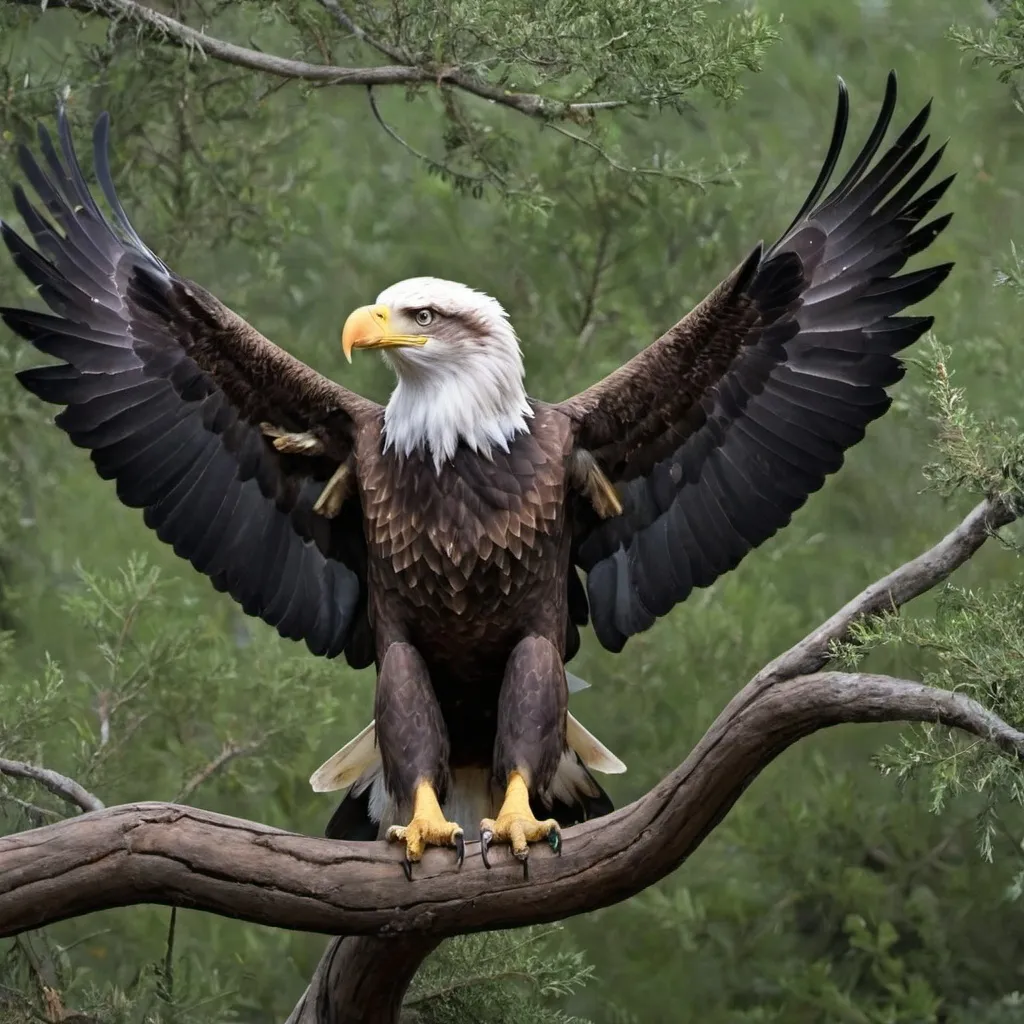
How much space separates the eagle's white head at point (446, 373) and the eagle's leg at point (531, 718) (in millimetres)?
464

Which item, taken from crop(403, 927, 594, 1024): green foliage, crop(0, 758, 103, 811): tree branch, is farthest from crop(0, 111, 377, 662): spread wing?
crop(403, 927, 594, 1024): green foliage

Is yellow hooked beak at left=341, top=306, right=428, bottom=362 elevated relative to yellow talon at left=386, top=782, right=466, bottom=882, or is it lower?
elevated

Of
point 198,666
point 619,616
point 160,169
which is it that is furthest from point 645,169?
point 198,666

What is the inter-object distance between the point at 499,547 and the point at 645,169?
4.51 feet

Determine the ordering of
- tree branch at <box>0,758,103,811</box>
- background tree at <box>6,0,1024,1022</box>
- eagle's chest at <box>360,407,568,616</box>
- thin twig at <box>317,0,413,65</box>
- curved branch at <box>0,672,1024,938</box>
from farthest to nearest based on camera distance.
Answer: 1. background tree at <box>6,0,1024,1022</box>
2. thin twig at <box>317,0,413,65</box>
3. tree branch at <box>0,758,103,811</box>
4. eagle's chest at <box>360,407,568,616</box>
5. curved branch at <box>0,672,1024,938</box>

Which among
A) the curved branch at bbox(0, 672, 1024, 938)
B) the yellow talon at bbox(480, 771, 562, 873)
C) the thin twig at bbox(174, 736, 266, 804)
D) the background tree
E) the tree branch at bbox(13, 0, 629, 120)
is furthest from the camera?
the thin twig at bbox(174, 736, 266, 804)

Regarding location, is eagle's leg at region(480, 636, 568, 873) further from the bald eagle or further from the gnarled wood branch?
the gnarled wood branch

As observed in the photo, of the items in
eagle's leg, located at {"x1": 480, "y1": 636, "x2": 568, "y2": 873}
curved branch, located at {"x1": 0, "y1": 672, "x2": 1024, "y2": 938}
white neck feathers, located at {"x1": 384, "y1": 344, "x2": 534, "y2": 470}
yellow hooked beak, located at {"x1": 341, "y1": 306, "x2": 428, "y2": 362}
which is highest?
yellow hooked beak, located at {"x1": 341, "y1": 306, "x2": 428, "y2": 362}

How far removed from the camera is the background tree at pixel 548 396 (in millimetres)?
4910

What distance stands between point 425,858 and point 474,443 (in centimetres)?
94

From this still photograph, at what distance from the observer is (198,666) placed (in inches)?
251

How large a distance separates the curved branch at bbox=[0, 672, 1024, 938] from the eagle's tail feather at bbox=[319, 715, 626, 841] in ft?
2.13

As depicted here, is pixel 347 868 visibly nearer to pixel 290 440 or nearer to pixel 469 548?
pixel 469 548

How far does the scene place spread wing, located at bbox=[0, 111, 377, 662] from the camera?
411 centimetres
